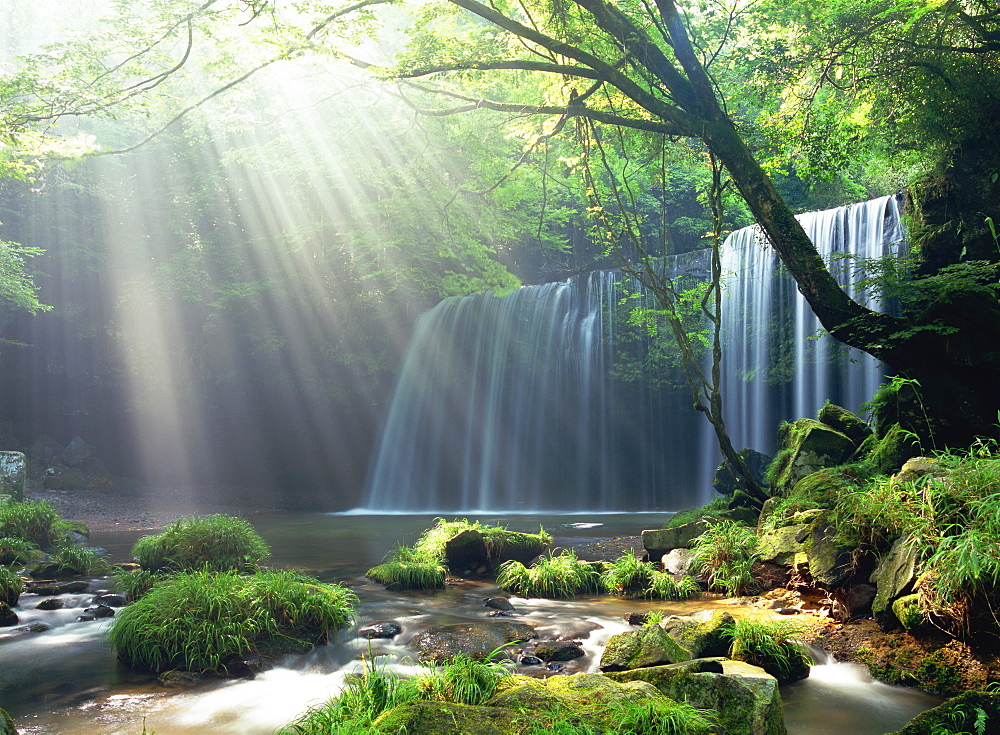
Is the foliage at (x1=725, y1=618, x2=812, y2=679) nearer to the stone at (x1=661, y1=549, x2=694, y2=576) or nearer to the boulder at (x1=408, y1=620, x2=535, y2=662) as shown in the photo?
the boulder at (x1=408, y1=620, x2=535, y2=662)

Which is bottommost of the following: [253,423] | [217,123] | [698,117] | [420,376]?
[253,423]

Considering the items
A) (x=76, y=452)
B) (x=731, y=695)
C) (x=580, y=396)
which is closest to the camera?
(x=731, y=695)

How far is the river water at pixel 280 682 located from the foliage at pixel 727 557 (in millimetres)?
377

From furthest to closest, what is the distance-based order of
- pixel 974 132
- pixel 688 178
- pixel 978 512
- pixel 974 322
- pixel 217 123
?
pixel 688 178 → pixel 217 123 → pixel 974 132 → pixel 974 322 → pixel 978 512

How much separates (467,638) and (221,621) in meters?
1.87

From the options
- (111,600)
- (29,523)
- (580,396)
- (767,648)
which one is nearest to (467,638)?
(767,648)

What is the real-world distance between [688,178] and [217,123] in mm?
15267

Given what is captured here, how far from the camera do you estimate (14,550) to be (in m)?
9.26

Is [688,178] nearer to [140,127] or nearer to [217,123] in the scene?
[217,123]

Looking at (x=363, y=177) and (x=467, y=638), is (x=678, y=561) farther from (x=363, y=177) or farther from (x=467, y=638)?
(x=363, y=177)

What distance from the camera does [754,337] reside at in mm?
14406

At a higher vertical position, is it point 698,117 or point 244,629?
point 698,117

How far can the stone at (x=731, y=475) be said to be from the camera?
1072cm

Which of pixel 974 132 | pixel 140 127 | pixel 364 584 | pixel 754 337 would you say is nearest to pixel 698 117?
pixel 974 132
